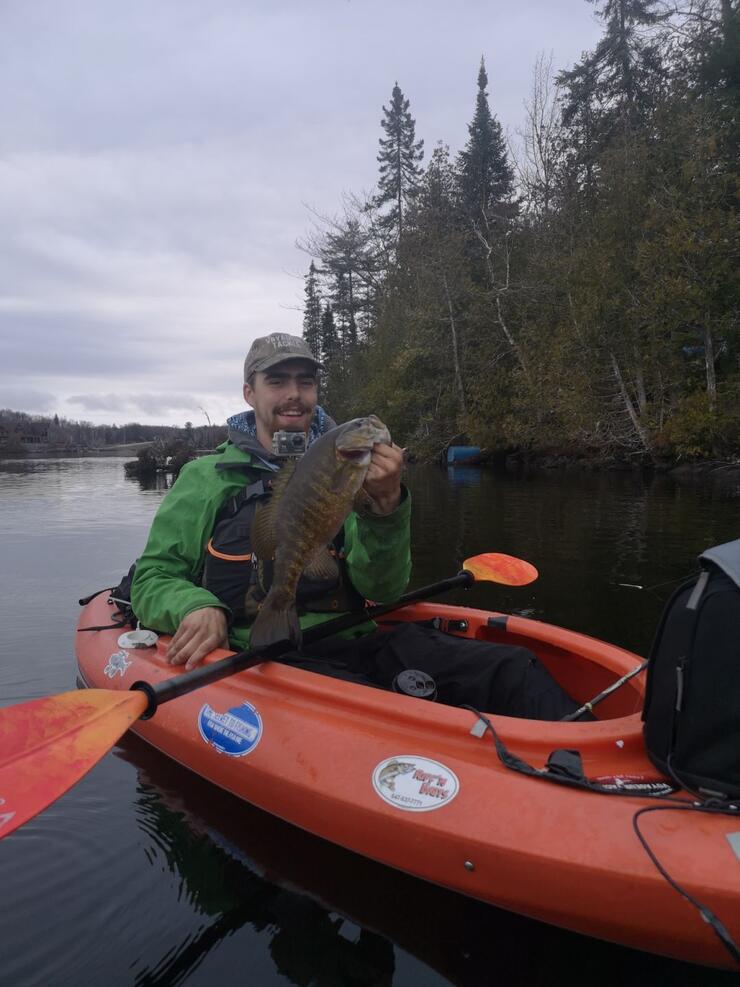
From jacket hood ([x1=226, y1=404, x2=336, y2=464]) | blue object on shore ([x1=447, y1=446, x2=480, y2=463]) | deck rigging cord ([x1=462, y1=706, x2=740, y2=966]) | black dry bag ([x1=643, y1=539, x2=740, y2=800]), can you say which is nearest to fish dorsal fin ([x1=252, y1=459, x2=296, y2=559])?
jacket hood ([x1=226, y1=404, x2=336, y2=464])

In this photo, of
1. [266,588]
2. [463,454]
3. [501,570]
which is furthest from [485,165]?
[266,588]

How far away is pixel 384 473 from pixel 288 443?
88 cm

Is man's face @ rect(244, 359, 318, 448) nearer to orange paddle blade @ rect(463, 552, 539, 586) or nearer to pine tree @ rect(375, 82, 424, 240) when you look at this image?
orange paddle blade @ rect(463, 552, 539, 586)

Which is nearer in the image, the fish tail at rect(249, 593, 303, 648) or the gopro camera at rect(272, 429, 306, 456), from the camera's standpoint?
the fish tail at rect(249, 593, 303, 648)

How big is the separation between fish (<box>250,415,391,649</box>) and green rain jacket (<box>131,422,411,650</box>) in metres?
0.42

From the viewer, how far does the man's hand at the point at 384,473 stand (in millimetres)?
2400

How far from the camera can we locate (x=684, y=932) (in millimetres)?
1781

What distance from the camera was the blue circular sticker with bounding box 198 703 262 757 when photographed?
8.91ft

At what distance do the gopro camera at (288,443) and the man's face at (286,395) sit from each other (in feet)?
0.44

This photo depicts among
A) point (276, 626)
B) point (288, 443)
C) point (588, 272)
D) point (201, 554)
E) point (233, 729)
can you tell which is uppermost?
point (588, 272)

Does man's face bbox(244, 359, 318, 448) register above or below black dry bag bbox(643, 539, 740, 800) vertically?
above

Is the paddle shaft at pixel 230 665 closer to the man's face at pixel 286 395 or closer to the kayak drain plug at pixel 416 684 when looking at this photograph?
the kayak drain plug at pixel 416 684

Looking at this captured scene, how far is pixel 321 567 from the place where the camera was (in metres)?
2.74

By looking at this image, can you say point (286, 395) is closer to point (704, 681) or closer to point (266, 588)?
point (266, 588)
